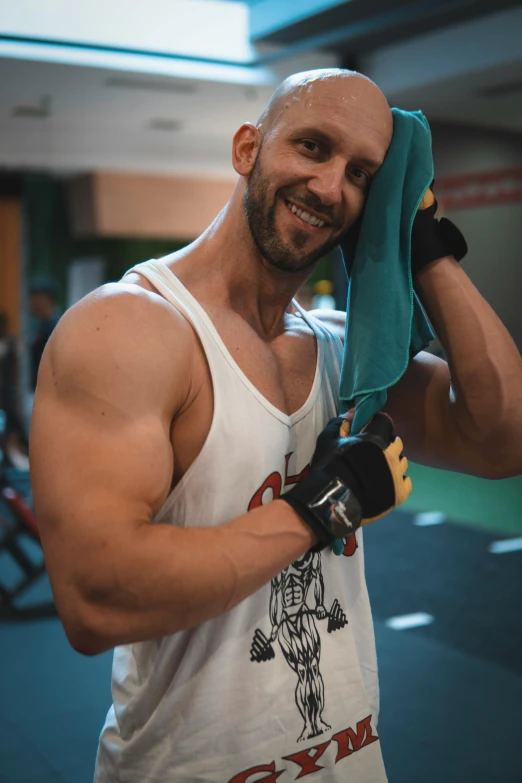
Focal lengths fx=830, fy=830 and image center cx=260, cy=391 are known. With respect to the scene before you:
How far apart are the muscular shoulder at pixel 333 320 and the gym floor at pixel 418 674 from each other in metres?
1.66

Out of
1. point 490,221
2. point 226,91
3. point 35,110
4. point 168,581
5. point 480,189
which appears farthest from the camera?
point 35,110

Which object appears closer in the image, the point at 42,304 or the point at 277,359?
the point at 277,359

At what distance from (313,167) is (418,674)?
262 centimetres

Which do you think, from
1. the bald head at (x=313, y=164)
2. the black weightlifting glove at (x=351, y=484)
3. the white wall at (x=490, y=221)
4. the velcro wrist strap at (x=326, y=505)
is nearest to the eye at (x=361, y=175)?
the bald head at (x=313, y=164)

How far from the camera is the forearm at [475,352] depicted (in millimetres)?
1386

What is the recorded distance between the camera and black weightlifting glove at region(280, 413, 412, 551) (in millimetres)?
1127

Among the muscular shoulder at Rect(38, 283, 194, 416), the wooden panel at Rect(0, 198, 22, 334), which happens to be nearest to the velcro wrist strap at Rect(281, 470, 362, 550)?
the muscular shoulder at Rect(38, 283, 194, 416)

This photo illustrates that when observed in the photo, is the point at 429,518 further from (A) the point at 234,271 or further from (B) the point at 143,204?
(B) the point at 143,204

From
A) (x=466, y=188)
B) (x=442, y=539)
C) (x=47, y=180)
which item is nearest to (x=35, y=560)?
(x=442, y=539)

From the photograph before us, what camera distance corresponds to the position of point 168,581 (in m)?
1.02

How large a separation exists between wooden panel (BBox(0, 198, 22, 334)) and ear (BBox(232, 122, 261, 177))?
793 cm

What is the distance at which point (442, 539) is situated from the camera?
5152 mm

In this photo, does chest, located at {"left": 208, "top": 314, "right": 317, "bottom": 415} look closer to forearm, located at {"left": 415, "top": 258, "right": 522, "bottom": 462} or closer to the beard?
the beard

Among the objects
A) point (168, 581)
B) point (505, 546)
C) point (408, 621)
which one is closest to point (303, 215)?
point (168, 581)
